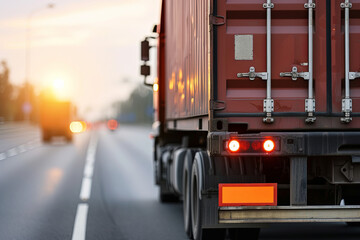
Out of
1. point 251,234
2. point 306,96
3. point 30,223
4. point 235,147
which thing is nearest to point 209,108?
point 235,147

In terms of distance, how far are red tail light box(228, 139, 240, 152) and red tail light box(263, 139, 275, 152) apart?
0.81ft

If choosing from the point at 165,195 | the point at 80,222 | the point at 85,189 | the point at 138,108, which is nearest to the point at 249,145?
the point at 80,222

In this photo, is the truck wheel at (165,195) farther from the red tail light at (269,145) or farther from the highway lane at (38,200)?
the red tail light at (269,145)

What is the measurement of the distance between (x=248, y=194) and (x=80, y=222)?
393 centimetres

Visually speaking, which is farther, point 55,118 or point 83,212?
point 55,118

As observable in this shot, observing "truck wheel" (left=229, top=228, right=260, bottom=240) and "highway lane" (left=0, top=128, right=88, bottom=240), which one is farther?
"highway lane" (left=0, top=128, right=88, bottom=240)

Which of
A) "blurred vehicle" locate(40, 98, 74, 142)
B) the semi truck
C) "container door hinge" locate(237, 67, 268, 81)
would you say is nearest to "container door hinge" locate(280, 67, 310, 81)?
the semi truck

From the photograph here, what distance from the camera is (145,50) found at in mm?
12719

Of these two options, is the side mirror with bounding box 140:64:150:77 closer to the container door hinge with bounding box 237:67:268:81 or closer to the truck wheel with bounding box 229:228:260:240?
the truck wheel with bounding box 229:228:260:240

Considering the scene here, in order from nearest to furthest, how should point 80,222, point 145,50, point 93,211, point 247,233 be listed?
1. point 247,233
2. point 80,222
3. point 93,211
4. point 145,50

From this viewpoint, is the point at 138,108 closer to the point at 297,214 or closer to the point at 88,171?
the point at 88,171

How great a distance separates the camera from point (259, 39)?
23.5 feet

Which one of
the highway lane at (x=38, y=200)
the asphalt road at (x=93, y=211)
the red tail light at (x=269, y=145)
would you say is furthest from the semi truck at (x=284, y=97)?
the highway lane at (x=38, y=200)

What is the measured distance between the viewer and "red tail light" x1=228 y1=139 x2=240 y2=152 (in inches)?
275
